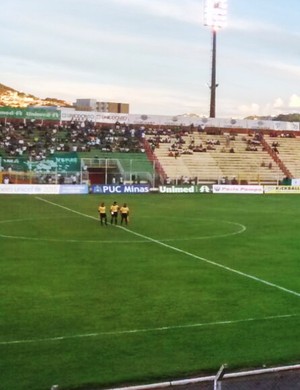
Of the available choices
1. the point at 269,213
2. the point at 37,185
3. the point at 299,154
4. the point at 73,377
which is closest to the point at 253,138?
the point at 299,154

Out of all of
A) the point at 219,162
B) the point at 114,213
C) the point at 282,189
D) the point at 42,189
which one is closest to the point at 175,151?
the point at 219,162

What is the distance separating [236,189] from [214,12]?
82.9 ft

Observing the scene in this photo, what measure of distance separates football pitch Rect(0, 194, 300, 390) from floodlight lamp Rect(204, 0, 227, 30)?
4948cm

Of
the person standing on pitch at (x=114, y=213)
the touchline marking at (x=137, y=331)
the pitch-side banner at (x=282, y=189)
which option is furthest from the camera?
the pitch-side banner at (x=282, y=189)

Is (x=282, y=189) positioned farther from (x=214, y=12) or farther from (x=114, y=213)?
(x=114, y=213)

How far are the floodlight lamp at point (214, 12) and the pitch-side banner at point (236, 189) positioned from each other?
942 inches

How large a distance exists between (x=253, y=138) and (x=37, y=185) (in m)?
36.6

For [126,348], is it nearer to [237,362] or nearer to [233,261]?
[237,362]

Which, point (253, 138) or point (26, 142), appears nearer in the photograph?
point (26, 142)

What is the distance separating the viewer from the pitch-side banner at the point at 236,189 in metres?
66.9

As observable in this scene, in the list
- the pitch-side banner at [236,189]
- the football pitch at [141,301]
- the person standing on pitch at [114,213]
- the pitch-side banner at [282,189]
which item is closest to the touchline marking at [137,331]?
the football pitch at [141,301]

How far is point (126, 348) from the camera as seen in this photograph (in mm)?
13789

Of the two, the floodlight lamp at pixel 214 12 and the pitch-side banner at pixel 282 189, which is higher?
the floodlight lamp at pixel 214 12

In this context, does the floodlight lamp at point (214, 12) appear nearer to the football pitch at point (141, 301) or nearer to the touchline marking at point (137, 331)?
the football pitch at point (141, 301)
